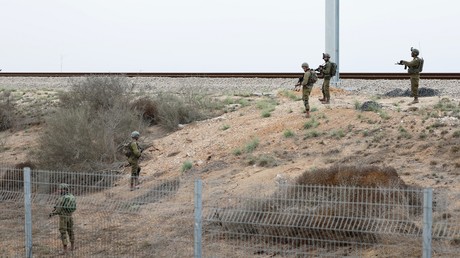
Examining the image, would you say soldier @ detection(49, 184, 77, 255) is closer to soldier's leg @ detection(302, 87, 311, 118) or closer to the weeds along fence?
the weeds along fence

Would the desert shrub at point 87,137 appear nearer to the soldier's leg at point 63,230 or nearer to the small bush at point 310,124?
the small bush at point 310,124

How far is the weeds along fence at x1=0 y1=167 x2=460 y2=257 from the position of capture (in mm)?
13461

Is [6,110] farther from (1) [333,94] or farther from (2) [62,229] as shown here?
(2) [62,229]

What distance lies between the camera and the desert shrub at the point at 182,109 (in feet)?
97.5

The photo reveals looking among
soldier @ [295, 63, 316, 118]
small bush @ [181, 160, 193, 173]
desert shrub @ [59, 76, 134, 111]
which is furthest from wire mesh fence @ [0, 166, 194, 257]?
desert shrub @ [59, 76, 134, 111]

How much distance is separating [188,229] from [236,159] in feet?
22.1

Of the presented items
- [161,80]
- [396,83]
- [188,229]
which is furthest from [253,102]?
[188,229]

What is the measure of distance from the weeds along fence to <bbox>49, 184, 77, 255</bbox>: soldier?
12.9 inches

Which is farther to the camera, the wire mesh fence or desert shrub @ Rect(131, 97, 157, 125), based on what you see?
desert shrub @ Rect(131, 97, 157, 125)

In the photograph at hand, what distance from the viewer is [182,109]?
1179 inches

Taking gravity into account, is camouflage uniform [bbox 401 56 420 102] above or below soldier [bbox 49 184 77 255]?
above

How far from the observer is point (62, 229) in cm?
1673

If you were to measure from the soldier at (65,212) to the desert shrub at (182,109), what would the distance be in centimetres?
1270
